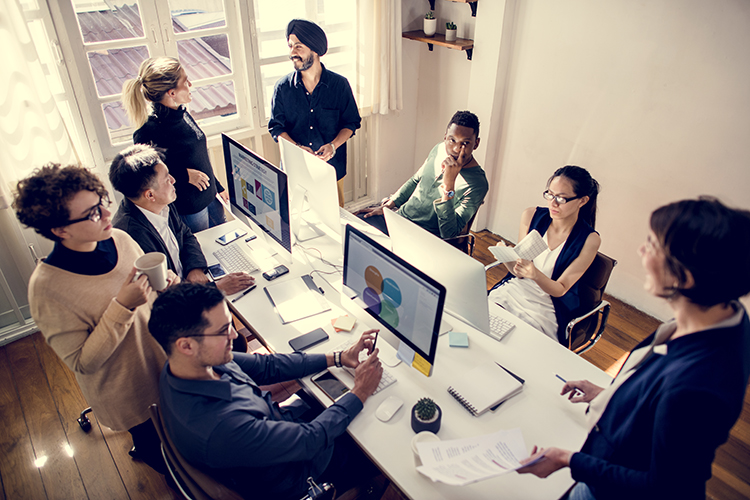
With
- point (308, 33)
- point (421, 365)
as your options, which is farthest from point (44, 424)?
point (308, 33)

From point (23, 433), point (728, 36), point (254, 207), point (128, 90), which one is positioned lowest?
point (23, 433)

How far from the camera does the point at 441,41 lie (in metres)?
3.83

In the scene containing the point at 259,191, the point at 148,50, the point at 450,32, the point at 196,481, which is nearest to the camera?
the point at 196,481

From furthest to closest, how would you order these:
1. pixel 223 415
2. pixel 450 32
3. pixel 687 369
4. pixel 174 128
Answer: pixel 450 32
pixel 174 128
pixel 223 415
pixel 687 369

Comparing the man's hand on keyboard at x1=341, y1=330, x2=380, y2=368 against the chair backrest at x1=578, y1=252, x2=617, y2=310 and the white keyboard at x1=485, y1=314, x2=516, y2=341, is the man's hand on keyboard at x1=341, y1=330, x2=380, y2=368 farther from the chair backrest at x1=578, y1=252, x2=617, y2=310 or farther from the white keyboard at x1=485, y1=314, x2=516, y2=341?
the chair backrest at x1=578, y1=252, x2=617, y2=310

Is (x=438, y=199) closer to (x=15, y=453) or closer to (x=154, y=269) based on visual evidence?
(x=154, y=269)

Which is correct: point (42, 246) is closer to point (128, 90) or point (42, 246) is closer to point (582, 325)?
point (128, 90)

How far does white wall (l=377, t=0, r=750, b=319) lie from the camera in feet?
8.82

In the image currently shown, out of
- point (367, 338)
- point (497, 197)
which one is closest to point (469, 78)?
point (497, 197)

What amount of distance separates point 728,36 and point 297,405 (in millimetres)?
2953

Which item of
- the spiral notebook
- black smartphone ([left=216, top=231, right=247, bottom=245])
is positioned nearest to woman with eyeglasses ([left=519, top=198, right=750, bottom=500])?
the spiral notebook

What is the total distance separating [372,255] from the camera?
1.80 metres

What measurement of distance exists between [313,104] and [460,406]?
2.43m

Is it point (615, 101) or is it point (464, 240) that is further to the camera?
point (615, 101)
